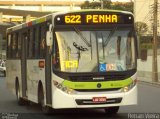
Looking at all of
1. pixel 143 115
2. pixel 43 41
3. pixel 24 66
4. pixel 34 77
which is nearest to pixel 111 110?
pixel 143 115

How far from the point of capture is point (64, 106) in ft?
45.2

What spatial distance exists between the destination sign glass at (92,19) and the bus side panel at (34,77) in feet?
5.93

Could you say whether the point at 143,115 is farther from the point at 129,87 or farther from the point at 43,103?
the point at 43,103

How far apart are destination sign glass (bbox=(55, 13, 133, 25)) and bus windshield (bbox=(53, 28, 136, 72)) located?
251 mm

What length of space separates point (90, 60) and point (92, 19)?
1176 millimetres

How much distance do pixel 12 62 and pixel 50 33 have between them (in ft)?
22.2

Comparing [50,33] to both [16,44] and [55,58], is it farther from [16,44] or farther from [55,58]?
[16,44]

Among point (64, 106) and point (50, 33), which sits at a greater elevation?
point (50, 33)

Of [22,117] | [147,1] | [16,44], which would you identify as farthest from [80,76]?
[147,1]

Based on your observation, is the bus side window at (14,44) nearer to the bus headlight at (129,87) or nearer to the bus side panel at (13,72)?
the bus side panel at (13,72)

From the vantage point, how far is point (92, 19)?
1437 centimetres

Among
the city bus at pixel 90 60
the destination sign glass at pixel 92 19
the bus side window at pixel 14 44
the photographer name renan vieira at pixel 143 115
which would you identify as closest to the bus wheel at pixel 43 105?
the city bus at pixel 90 60

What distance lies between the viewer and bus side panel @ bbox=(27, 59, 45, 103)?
15.7m

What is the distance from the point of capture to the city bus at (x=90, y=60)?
13.8 m
